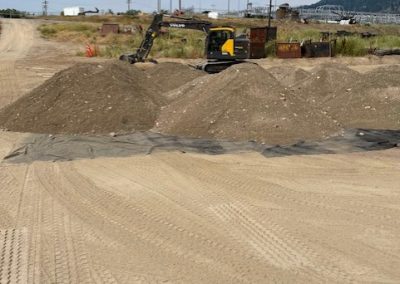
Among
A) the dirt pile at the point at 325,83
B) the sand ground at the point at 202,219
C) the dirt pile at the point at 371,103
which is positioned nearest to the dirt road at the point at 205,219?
the sand ground at the point at 202,219

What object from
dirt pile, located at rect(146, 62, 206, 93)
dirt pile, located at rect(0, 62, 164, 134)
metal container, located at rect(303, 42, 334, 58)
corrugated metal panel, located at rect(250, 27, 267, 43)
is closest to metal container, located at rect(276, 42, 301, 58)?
metal container, located at rect(303, 42, 334, 58)

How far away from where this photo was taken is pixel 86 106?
1311cm

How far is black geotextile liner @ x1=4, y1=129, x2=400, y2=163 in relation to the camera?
34.3ft

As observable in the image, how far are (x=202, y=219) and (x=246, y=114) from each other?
5592 mm

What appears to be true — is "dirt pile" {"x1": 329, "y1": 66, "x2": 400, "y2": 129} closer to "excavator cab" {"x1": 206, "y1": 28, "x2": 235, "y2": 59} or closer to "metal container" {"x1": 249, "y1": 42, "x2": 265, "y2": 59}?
"excavator cab" {"x1": 206, "y1": 28, "x2": 235, "y2": 59}

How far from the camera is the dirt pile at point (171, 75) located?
60.8 ft

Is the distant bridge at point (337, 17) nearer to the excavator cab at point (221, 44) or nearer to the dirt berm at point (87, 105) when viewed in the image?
the excavator cab at point (221, 44)

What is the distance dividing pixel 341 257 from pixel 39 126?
8763mm

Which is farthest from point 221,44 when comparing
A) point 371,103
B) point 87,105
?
point 87,105

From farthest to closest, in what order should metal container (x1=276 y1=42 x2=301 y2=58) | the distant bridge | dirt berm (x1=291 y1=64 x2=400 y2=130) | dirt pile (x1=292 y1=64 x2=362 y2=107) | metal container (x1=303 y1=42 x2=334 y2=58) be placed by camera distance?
the distant bridge
metal container (x1=303 y1=42 x2=334 y2=58)
metal container (x1=276 y1=42 x2=301 y2=58)
dirt pile (x1=292 y1=64 x2=362 y2=107)
dirt berm (x1=291 y1=64 x2=400 y2=130)

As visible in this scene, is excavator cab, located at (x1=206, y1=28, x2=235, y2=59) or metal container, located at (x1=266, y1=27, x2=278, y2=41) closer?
excavator cab, located at (x1=206, y1=28, x2=235, y2=59)

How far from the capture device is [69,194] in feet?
26.7

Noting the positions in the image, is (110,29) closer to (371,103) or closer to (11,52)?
(11,52)

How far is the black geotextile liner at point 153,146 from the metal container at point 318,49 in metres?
21.5
